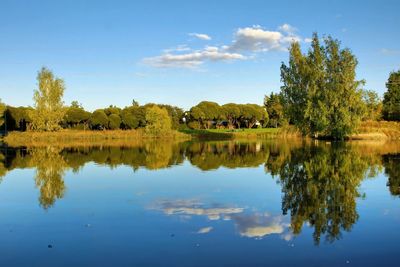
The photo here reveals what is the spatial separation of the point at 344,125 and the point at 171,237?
46.8m

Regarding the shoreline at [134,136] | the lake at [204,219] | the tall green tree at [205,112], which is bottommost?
the lake at [204,219]

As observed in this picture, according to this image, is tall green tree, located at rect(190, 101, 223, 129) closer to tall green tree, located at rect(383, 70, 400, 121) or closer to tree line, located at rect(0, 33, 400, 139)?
tree line, located at rect(0, 33, 400, 139)

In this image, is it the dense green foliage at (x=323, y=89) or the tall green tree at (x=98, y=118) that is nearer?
the dense green foliage at (x=323, y=89)

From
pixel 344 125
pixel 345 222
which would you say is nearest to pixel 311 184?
pixel 345 222

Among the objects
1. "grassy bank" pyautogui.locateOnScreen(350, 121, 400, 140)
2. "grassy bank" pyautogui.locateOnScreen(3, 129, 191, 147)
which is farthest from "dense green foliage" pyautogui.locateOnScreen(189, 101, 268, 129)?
"grassy bank" pyautogui.locateOnScreen(350, 121, 400, 140)

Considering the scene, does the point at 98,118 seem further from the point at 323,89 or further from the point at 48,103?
the point at 323,89

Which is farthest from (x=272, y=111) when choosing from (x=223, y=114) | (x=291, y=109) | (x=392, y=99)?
(x=291, y=109)

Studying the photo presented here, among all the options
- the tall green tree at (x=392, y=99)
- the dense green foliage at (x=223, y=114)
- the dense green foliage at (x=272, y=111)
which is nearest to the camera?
the tall green tree at (x=392, y=99)

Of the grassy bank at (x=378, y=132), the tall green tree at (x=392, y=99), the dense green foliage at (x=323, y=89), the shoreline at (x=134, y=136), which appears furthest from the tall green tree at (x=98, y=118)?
the tall green tree at (x=392, y=99)

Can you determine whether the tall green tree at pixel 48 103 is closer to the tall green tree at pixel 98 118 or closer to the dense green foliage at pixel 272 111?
the tall green tree at pixel 98 118

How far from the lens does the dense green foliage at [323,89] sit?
52000mm

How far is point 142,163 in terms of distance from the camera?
3353cm

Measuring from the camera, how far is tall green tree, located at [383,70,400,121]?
3494 inches

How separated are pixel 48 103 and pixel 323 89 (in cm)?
5764
